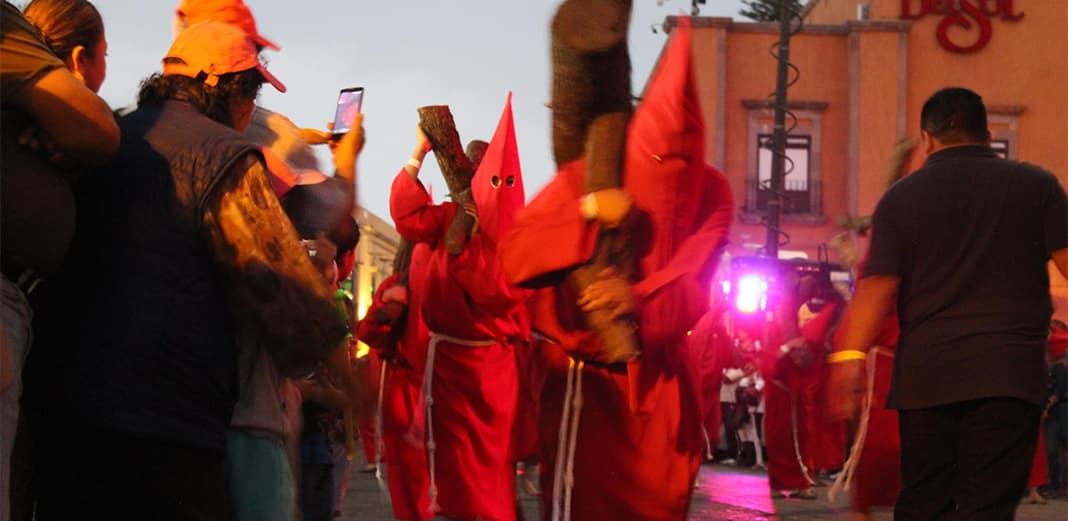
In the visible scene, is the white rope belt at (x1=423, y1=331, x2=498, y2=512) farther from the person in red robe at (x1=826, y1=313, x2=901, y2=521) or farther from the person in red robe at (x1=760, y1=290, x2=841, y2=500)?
the person in red robe at (x1=760, y1=290, x2=841, y2=500)

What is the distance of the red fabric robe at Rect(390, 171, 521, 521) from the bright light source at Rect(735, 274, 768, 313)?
45.5 feet

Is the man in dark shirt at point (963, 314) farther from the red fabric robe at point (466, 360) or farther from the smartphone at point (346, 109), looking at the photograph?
the red fabric robe at point (466, 360)

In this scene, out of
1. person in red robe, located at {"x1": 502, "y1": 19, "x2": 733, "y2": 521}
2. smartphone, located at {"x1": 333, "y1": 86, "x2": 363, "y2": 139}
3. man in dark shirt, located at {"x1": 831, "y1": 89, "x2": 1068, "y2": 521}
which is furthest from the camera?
person in red robe, located at {"x1": 502, "y1": 19, "x2": 733, "y2": 521}

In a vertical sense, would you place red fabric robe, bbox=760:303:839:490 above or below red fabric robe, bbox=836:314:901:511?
below

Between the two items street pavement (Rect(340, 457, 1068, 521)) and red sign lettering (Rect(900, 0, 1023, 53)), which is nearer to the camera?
street pavement (Rect(340, 457, 1068, 521))

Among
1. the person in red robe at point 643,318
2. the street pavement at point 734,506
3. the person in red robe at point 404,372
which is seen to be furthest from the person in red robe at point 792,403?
the person in red robe at point 643,318

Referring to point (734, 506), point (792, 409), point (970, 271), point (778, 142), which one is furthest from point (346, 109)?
point (778, 142)

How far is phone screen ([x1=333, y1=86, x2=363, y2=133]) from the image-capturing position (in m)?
4.69

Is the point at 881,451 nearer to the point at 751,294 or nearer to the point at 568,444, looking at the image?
the point at 568,444

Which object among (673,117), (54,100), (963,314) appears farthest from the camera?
(673,117)

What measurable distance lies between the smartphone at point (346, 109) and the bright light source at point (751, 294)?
1780cm

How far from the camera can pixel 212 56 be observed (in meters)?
3.84

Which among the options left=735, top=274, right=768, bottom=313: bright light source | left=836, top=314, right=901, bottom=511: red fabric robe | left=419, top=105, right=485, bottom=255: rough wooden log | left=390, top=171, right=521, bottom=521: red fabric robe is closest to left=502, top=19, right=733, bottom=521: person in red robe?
left=390, top=171, right=521, bottom=521: red fabric robe

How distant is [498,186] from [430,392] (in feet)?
3.93
